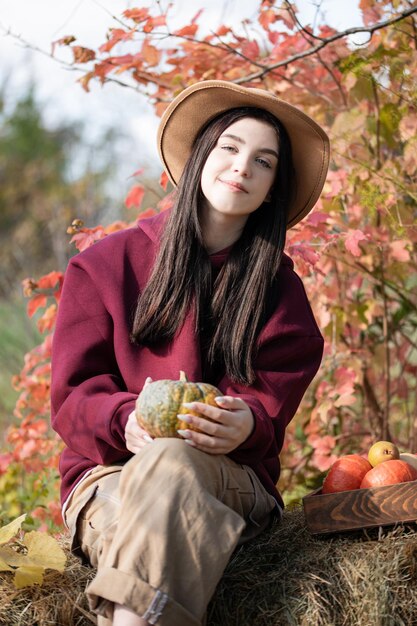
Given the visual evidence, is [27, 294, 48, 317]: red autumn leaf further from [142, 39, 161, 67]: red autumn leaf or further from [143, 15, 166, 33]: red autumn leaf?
[143, 15, 166, 33]: red autumn leaf

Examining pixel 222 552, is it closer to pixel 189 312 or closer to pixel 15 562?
pixel 15 562

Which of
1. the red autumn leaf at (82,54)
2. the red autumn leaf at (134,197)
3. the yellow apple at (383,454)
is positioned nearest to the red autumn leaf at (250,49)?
the red autumn leaf at (82,54)

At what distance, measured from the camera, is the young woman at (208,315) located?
2.57 metres

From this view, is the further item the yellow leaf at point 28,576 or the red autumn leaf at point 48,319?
the red autumn leaf at point 48,319

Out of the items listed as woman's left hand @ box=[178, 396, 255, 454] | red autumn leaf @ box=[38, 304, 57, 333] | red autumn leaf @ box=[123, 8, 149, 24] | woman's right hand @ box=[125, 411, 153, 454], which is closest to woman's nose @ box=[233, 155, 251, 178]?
woman's left hand @ box=[178, 396, 255, 454]

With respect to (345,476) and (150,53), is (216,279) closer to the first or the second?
(345,476)

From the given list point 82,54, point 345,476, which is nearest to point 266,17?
point 82,54

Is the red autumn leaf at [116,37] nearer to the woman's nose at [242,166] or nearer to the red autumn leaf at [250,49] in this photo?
the red autumn leaf at [250,49]

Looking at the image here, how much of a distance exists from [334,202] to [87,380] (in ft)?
5.05

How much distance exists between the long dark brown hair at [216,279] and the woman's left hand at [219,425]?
1.08 feet

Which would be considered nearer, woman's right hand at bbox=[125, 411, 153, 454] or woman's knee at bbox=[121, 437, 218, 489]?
woman's knee at bbox=[121, 437, 218, 489]

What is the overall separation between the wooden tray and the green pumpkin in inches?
22.2

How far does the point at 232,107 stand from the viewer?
2.99 meters

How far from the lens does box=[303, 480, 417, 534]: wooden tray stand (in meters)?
2.56
